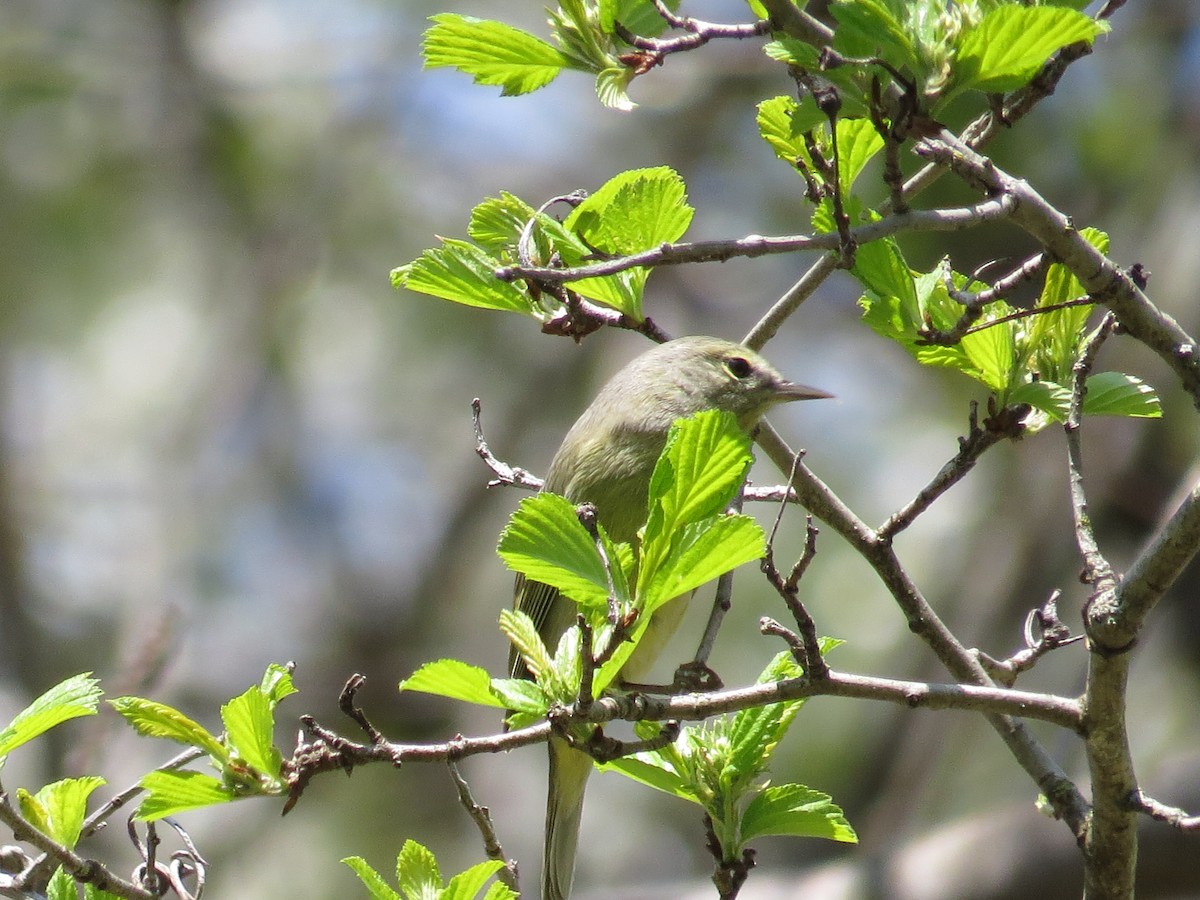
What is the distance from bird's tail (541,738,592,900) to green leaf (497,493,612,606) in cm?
238

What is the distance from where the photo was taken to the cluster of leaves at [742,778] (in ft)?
7.69

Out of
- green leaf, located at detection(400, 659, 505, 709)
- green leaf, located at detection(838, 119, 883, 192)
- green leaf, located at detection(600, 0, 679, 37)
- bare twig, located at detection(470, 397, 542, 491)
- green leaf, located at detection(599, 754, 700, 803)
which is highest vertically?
green leaf, located at detection(600, 0, 679, 37)

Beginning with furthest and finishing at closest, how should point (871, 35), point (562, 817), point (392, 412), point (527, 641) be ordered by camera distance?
point (392, 412) → point (562, 817) → point (527, 641) → point (871, 35)

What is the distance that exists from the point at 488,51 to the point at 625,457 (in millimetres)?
1971

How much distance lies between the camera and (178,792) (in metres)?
2.04

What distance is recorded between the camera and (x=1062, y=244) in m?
2.03

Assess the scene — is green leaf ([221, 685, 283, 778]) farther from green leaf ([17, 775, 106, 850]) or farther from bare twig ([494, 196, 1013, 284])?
bare twig ([494, 196, 1013, 284])

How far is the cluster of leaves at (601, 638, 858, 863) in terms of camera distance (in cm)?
234

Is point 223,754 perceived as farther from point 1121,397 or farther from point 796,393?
point 796,393

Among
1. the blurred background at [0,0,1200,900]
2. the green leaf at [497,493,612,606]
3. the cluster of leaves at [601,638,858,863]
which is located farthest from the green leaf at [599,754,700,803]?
the blurred background at [0,0,1200,900]

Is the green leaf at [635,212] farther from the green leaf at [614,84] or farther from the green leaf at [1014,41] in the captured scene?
the green leaf at [1014,41]

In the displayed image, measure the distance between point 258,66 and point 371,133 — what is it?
0.92 m

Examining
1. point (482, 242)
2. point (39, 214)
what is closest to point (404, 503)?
point (39, 214)

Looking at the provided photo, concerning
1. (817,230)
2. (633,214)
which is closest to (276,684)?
(633,214)
